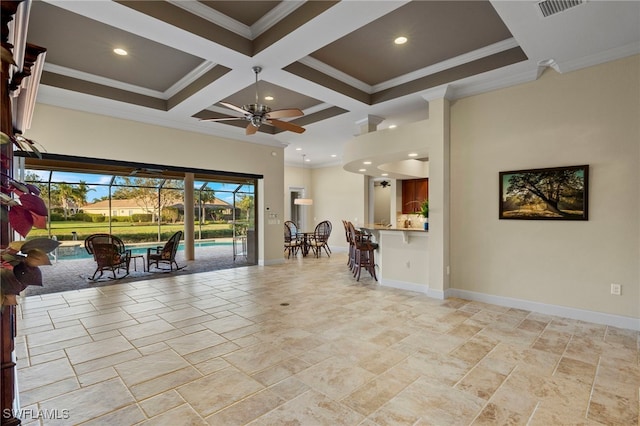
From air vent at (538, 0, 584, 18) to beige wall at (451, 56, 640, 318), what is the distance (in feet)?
4.67

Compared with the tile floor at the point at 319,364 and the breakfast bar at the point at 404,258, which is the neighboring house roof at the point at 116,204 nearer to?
the tile floor at the point at 319,364

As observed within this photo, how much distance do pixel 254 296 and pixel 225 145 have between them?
12.6 ft

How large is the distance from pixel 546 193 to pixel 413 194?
466 centimetres

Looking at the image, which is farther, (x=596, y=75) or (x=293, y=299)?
(x=293, y=299)

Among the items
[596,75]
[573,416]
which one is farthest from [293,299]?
[596,75]

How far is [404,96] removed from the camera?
5082mm

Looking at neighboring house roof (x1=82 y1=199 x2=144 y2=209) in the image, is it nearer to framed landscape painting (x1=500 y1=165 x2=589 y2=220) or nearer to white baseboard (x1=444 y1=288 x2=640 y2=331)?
white baseboard (x1=444 y1=288 x2=640 y2=331)

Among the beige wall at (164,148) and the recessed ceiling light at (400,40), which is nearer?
the recessed ceiling light at (400,40)

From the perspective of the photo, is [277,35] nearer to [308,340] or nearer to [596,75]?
[308,340]

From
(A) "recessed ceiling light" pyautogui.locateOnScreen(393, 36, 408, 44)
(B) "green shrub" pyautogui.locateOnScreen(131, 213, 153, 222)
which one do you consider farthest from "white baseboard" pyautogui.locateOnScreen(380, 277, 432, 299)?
(B) "green shrub" pyautogui.locateOnScreen(131, 213, 153, 222)

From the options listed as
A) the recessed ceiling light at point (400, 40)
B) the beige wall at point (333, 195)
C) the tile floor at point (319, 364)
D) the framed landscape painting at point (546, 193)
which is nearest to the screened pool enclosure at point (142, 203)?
the beige wall at point (333, 195)

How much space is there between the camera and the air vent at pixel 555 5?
2.80m

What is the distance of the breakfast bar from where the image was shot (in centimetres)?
523

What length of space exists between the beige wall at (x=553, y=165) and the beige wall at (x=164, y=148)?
467cm
